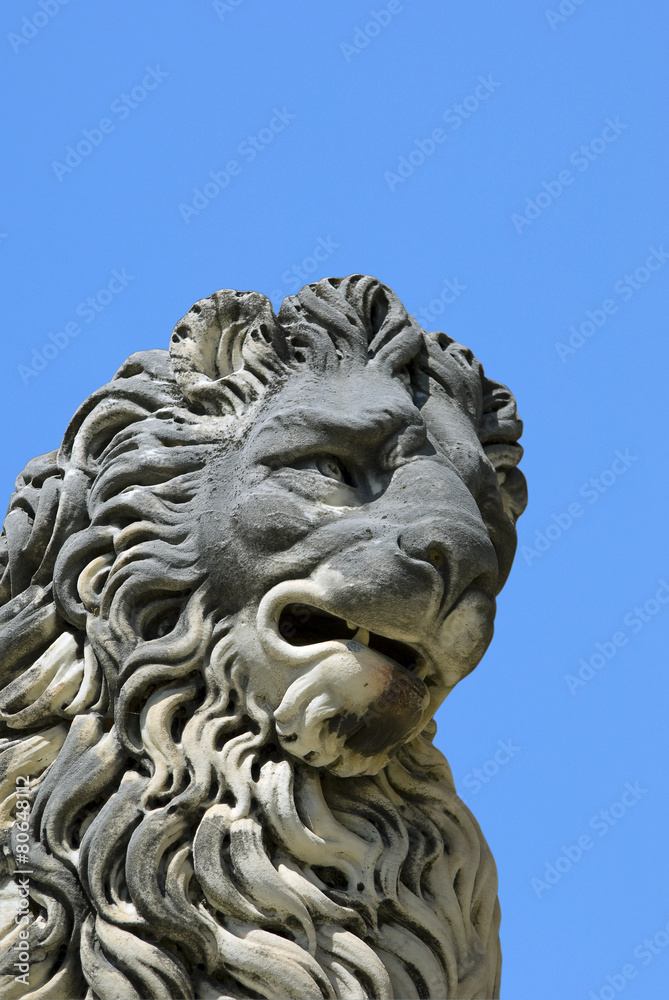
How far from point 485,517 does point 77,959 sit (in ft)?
8.08

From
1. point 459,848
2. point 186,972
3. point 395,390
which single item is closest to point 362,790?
point 459,848

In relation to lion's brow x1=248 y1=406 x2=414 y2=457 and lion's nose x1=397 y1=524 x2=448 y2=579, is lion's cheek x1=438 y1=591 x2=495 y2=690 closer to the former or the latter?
lion's nose x1=397 y1=524 x2=448 y2=579

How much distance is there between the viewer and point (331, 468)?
7078mm

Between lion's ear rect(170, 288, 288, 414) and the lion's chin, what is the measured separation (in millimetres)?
1289

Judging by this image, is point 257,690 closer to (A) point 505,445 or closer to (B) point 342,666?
(B) point 342,666

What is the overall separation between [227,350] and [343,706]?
184 centimetres

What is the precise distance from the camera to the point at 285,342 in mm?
7609

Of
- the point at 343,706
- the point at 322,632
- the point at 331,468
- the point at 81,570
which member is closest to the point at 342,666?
the point at 343,706

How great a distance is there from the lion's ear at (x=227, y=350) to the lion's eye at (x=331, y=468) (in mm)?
503

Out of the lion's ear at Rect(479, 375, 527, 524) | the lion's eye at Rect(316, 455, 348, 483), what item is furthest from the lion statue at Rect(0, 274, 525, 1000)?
the lion's ear at Rect(479, 375, 527, 524)

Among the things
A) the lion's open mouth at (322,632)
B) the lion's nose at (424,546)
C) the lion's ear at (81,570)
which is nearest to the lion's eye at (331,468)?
the lion's nose at (424,546)

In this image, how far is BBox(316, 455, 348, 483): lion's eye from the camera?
7.05 m

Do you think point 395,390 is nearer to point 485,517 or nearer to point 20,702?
point 485,517

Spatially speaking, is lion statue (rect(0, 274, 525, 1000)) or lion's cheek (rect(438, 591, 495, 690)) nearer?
lion statue (rect(0, 274, 525, 1000))
